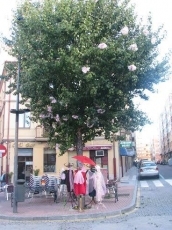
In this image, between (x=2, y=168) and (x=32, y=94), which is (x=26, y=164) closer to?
(x=2, y=168)

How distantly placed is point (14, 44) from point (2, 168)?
16.7 metres

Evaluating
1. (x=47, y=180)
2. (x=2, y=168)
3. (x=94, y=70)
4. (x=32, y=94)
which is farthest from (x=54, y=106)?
(x=2, y=168)

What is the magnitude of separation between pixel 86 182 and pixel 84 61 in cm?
500

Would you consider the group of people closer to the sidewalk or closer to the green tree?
the sidewalk

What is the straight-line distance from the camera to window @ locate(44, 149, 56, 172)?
90.6 ft

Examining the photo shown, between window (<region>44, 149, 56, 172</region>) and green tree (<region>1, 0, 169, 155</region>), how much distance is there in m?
13.7

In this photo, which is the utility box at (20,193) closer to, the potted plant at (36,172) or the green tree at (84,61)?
the green tree at (84,61)

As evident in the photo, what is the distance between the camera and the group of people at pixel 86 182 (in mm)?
12297

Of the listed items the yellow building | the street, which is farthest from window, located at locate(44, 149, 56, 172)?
the street

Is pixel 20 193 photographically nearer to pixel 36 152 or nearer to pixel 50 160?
pixel 36 152

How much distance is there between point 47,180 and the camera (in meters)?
15.9

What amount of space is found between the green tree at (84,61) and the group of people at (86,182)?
3.70 ft

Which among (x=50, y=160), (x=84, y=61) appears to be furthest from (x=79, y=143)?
(x=50, y=160)

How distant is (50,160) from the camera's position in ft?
91.2
